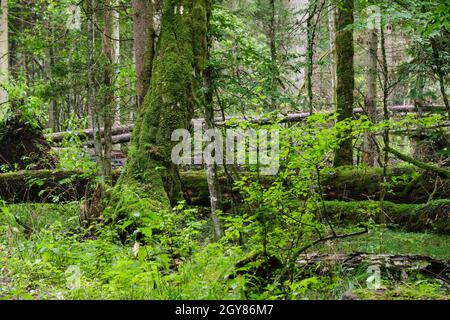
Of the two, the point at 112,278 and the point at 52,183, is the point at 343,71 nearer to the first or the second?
the point at 52,183

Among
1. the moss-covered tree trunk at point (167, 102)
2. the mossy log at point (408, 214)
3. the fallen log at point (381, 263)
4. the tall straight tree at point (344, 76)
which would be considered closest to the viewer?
the fallen log at point (381, 263)

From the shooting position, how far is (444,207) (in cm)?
1043

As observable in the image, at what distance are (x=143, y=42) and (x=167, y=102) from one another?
81.0 inches

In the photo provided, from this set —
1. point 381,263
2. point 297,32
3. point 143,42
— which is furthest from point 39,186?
point 297,32

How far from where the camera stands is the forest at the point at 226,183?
5.79 m

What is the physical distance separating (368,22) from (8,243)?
6933 millimetres

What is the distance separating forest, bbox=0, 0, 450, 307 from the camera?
5.79 metres

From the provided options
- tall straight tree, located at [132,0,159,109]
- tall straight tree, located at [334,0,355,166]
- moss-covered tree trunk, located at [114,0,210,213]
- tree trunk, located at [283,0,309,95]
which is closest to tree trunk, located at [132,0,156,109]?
tall straight tree, located at [132,0,159,109]

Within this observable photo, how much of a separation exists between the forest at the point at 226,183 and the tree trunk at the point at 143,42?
46 millimetres

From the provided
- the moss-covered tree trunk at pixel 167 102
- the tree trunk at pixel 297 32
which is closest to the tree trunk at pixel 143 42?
the moss-covered tree trunk at pixel 167 102

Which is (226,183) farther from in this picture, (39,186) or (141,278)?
(141,278)

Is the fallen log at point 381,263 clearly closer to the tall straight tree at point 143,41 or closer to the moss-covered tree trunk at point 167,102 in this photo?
the moss-covered tree trunk at point 167,102

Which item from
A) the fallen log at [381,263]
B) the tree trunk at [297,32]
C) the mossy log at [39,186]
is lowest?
the fallen log at [381,263]
